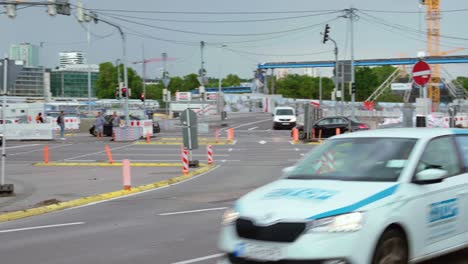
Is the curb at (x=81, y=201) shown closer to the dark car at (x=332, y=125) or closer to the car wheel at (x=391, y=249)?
the car wheel at (x=391, y=249)

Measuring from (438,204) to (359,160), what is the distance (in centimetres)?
93

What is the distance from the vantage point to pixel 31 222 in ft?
36.9

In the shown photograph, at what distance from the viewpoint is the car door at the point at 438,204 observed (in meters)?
5.92

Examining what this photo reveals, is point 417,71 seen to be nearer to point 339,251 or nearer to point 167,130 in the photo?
point 339,251

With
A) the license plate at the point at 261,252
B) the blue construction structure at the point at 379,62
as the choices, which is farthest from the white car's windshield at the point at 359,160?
the blue construction structure at the point at 379,62

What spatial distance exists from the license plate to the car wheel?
902mm

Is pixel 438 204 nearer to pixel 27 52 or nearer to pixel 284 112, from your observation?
pixel 284 112

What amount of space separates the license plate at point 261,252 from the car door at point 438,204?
1429 millimetres

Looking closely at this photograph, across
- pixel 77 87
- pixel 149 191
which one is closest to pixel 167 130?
pixel 149 191

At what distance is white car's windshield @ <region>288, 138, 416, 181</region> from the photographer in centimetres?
612

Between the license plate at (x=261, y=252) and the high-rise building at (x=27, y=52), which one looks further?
the high-rise building at (x=27, y=52)

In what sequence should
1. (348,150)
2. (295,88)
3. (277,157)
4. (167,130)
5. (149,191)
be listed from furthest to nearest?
(295,88)
(167,130)
(277,157)
(149,191)
(348,150)

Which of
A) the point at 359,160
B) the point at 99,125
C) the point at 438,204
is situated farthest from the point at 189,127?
the point at 99,125

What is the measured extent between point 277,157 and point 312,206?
21389 mm
